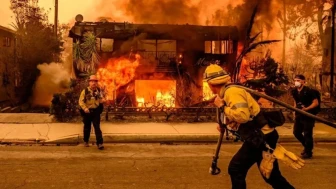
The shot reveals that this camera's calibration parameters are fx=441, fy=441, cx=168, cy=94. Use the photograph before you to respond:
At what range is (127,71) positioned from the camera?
1633cm

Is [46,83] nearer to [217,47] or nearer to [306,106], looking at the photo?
[217,47]

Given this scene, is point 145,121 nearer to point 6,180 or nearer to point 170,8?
point 6,180

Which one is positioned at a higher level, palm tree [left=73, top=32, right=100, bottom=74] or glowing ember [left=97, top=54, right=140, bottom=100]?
palm tree [left=73, top=32, right=100, bottom=74]

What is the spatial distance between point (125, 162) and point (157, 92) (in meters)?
8.48

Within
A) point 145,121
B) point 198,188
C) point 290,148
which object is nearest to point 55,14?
point 145,121

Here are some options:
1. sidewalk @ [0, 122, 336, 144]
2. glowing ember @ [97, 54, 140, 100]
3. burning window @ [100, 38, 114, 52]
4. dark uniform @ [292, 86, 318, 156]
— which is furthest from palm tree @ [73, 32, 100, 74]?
dark uniform @ [292, 86, 318, 156]

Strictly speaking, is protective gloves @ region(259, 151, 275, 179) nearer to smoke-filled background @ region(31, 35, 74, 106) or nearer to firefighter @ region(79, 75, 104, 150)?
firefighter @ region(79, 75, 104, 150)

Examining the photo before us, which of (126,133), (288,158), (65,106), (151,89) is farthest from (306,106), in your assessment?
(151,89)

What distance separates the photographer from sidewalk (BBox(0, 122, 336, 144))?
33.6 feet

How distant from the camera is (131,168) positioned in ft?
23.8

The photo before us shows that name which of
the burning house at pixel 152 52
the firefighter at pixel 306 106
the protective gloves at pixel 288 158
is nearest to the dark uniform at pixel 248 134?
the protective gloves at pixel 288 158

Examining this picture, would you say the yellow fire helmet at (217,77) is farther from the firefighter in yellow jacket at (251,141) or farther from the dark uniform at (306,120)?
the dark uniform at (306,120)

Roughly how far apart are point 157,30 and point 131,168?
434 inches

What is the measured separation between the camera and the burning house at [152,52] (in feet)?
53.7
